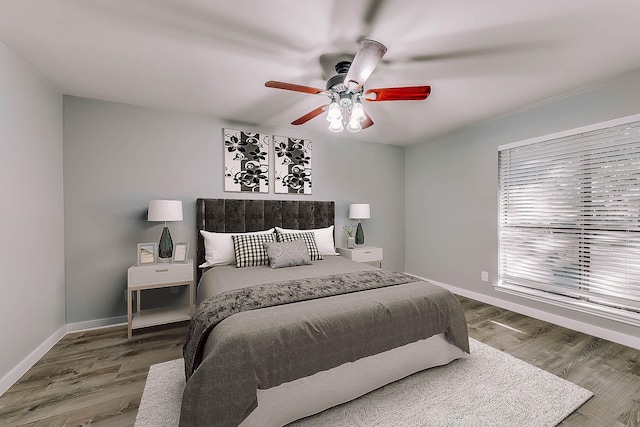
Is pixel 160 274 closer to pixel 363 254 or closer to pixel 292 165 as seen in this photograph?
pixel 292 165

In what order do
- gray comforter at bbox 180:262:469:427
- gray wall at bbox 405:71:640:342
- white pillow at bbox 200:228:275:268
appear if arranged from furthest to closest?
white pillow at bbox 200:228:275:268
gray wall at bbox 405:71:640:342
gray comforter at bbox 180:262:469:427

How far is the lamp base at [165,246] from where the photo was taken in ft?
9.62

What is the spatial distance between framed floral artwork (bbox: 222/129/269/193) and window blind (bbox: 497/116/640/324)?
313 cm

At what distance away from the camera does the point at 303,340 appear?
4.98 feet

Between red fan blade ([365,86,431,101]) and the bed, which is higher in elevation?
red fan blade ([365,86,431,101])

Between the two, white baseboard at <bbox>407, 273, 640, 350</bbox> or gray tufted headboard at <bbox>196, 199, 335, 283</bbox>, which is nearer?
white baseboard at <bbox>407, 273, 640, 350</bbox>

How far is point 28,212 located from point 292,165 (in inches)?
106

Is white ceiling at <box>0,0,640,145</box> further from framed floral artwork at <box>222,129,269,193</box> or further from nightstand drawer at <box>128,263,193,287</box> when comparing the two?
nightstand drawer at <box>128,263,193,287</box>

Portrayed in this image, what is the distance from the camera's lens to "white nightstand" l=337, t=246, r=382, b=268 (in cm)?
388

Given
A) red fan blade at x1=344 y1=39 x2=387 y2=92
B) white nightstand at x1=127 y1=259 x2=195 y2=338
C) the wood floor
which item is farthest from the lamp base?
red fan blade at x1=344 y1=39 x2=387 y2=92

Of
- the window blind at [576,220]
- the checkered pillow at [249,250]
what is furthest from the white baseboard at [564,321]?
the checkered pillow at [249,250]

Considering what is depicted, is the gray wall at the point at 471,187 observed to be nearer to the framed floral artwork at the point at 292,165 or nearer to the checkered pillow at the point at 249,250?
the framed floral artwork at the point at 292,165

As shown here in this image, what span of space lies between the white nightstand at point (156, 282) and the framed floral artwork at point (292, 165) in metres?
1.60

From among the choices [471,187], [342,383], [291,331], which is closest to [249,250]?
[291,331]
